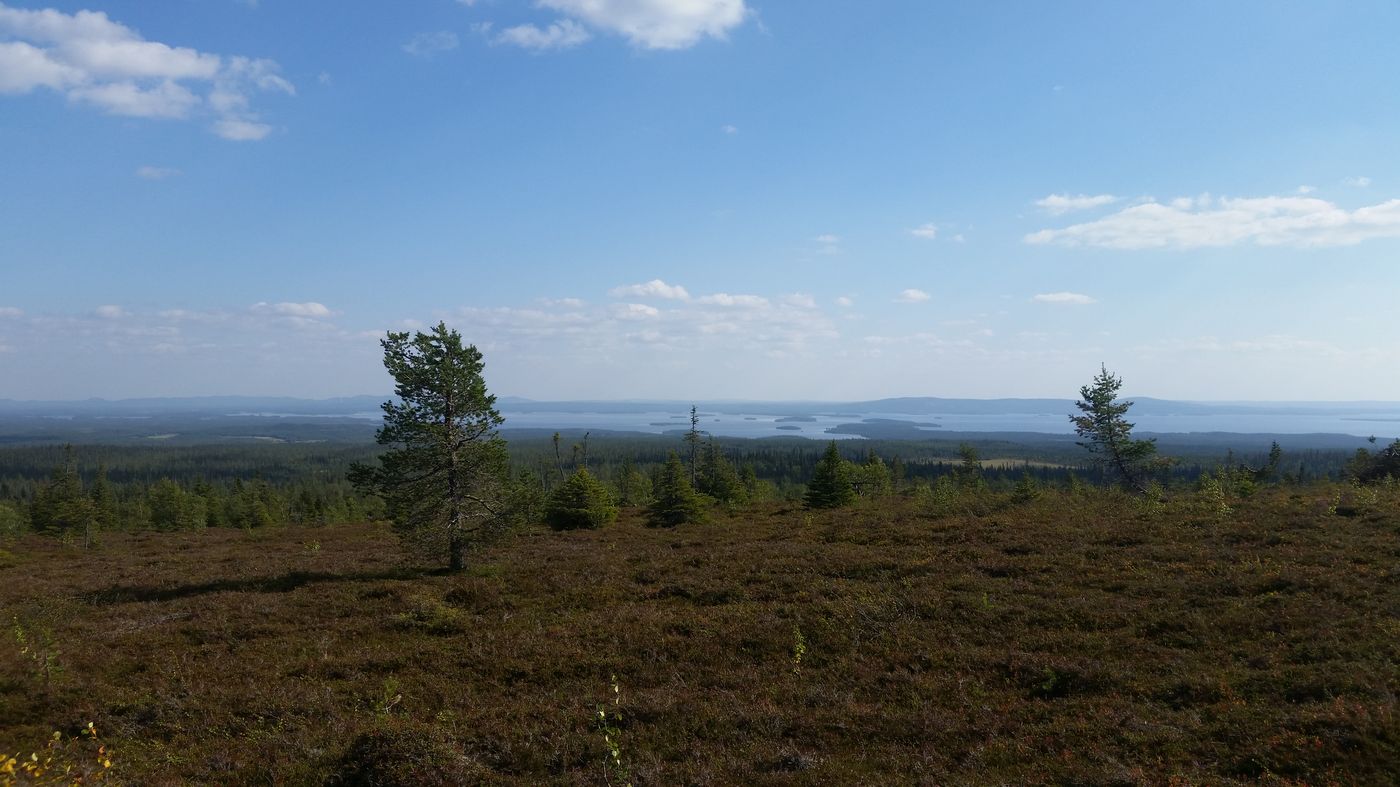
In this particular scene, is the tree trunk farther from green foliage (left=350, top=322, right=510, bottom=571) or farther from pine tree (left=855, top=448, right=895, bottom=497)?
pine tree (left=855, top=448, right=895, bottom=497)

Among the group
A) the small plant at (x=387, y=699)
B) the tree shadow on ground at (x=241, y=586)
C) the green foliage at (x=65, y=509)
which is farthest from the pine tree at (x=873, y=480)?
the green foliage at (x=65, y=509)

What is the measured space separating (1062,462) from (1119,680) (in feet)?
690

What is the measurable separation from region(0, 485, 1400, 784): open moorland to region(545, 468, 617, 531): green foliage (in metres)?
17.1

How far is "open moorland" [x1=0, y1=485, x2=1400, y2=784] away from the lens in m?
8.75

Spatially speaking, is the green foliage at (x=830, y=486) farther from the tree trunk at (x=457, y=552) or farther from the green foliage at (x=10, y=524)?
the green foliage at (x=10, y=524)

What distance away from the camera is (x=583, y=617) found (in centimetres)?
1770

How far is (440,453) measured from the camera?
23484 millimetres

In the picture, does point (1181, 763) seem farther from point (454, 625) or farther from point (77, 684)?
point (77, 684)

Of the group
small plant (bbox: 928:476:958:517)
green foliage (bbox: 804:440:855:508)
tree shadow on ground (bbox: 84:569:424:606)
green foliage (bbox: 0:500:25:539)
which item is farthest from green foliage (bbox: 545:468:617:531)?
green foliage (bbox: 0:500:25:539)

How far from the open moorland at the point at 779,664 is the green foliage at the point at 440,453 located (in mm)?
2299

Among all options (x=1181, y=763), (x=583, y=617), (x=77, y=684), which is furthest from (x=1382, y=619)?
(x=77, y=684)

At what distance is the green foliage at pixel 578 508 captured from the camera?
42438 mm

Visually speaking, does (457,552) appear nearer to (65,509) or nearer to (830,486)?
(830,486)

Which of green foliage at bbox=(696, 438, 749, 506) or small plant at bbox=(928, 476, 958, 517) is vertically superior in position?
small plant at bbox=(928, 476, 958, 517)
